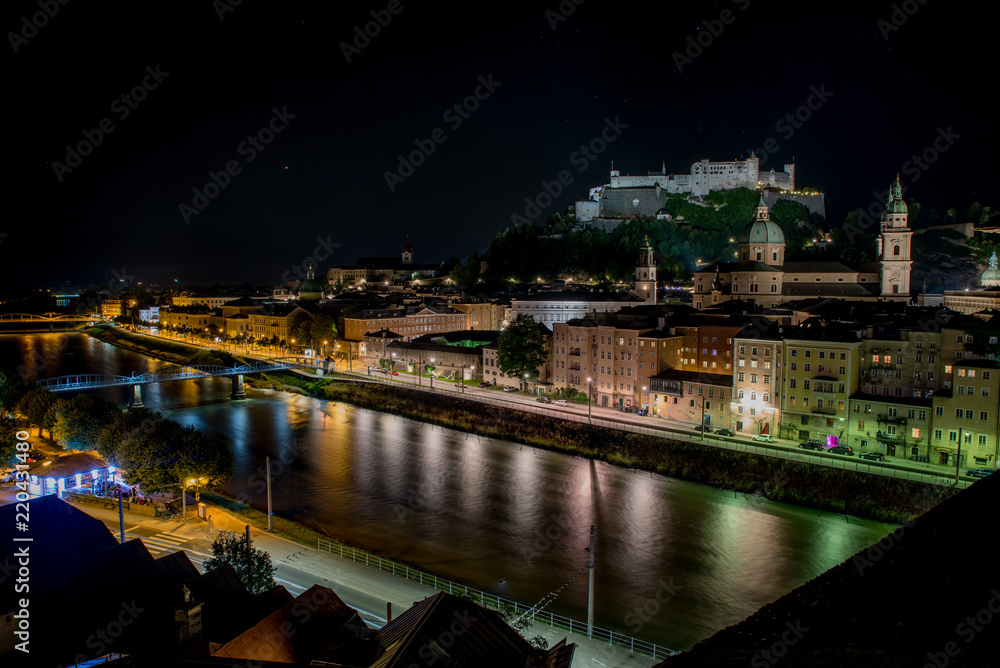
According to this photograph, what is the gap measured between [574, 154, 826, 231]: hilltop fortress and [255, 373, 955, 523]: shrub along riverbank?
1003 inches

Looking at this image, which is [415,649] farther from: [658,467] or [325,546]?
[658,467]

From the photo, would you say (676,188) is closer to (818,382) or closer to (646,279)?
(646,279)

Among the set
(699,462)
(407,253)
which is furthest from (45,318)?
(699,462)

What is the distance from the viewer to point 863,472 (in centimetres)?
1150

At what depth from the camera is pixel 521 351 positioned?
1914cm

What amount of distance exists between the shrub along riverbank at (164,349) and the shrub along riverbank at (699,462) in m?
14.0

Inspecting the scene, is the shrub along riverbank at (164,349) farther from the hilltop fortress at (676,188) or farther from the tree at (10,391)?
the hilltop fortress at (676,188)

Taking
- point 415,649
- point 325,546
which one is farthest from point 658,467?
point 415,649

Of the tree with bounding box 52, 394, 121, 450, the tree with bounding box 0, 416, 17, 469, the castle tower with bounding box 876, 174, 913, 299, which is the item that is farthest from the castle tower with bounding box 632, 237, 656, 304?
the tree with bounding box 0, 416, 17, 469

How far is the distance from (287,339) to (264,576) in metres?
26.1

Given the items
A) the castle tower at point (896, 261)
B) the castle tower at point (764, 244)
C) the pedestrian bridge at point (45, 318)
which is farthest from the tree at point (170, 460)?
the pedestrian bridge at point (45, 318)

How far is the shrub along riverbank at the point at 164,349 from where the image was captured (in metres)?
29.6

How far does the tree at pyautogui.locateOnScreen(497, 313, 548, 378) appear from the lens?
62.7 ft

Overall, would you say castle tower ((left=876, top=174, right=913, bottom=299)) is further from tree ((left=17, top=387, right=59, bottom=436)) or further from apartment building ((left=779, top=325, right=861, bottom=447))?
tree ((left=17, top=387, right=59, bottom=436))
